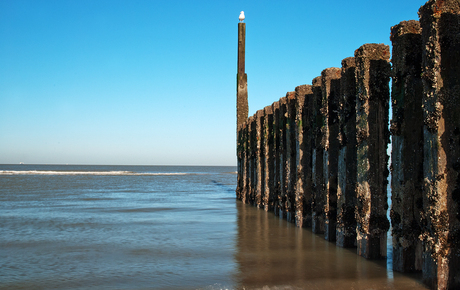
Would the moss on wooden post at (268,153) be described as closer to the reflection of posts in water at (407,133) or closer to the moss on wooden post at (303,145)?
the moss on wooden post at (303,145)

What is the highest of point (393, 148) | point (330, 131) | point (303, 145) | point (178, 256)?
point (330, 131)

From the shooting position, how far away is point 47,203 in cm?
994

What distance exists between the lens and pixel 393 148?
3.25m

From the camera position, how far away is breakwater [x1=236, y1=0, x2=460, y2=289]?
2723mm

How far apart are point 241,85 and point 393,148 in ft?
26.8

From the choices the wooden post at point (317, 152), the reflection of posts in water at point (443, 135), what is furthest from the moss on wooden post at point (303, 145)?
the reflection of posts in water at point (443, 135)

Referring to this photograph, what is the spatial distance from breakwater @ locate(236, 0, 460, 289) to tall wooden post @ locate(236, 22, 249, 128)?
5070 millimetres

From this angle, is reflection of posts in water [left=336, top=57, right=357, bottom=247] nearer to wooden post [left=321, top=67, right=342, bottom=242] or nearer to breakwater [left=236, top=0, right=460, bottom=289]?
breakwater [left=236, top=0, right=460, bottom=289]

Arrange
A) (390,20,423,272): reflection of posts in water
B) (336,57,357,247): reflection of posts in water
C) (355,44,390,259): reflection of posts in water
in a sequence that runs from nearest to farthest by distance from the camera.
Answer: (390,20,423,272): reflection of posts in water → (355,44,390,259): reflection of posts in water → (336,57,357,247): reflection of posts in water

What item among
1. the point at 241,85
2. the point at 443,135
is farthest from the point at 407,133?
the point at 241,85

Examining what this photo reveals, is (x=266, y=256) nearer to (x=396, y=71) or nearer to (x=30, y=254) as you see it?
(x=396, y=71)

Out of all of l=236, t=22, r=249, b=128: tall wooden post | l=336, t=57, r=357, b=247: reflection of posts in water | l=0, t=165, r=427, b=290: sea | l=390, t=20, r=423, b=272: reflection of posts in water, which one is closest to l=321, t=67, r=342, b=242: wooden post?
l=336, t=57, r=357, b=247: reflection of posts in water

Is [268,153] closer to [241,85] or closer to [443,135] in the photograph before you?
[241,85]

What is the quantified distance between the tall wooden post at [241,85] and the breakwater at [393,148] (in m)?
5.07
